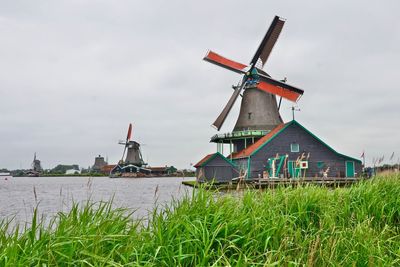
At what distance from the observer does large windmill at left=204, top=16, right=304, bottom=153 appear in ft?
109

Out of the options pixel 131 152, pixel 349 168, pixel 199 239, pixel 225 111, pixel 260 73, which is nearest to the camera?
pixel 199 239

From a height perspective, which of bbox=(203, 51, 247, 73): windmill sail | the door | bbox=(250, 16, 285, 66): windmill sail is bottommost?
the door

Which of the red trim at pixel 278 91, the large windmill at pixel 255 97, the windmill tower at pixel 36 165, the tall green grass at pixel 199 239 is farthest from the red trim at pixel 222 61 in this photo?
the windmill tower at pixel 36 165

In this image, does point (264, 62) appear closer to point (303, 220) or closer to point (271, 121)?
point (271, 121)

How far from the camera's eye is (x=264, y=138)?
30.4 metres

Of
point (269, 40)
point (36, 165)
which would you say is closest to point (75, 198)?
point (269, 40)

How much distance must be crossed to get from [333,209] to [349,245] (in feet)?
4.49

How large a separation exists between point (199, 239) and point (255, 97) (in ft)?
104

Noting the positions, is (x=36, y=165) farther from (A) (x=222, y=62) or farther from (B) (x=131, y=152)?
(A) (x=222, y=62)

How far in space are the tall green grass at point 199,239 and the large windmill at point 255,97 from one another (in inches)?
1104

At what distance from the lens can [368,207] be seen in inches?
242

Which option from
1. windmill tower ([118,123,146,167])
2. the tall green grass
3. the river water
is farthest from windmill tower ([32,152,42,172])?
the tall green grass

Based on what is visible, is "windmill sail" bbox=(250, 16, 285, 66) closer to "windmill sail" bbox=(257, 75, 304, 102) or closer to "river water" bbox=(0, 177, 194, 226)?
"windmill sail" bbox=(257, 75, 304, 102)

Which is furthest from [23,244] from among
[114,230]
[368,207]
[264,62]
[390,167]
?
[264,62]
